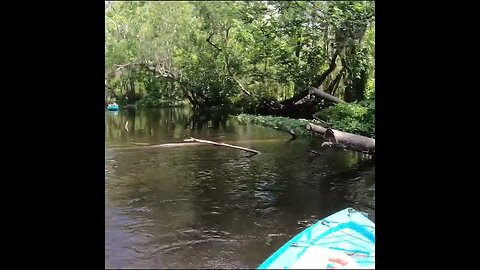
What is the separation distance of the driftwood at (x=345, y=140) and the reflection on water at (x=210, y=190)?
0.05 meters

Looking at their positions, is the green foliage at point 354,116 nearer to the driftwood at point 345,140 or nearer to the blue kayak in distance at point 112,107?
the driftwood at point 345,140

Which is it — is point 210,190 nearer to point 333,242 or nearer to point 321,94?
point 333,242

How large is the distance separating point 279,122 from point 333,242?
0.77 meters

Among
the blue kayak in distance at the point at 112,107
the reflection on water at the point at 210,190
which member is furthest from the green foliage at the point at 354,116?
the blue kayak in distance at the point at 112,107

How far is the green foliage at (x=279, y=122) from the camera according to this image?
2.42 metres

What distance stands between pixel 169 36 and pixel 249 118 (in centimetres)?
62

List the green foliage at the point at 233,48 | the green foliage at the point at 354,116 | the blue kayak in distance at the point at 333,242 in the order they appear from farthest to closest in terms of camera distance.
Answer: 1. the green foliage at the point at 354,116
2. the green foliage at the point at 233,48
3. the blue kayak in distance at the point at 333,242

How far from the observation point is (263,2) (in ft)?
A: 6.95

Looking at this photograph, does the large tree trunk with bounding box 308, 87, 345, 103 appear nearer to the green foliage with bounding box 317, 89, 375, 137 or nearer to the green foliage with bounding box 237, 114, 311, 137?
the green foliage with bounding box 317, 89, 375, 137

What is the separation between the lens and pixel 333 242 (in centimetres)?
204

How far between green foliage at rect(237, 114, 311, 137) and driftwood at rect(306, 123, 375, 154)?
0.16 feet

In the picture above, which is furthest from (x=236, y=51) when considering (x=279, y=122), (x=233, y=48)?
(x=279, y=122)
